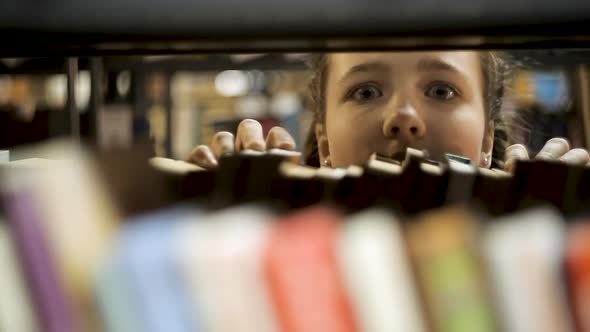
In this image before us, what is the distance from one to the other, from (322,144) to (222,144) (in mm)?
99

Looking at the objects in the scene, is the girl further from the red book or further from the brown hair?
the red book

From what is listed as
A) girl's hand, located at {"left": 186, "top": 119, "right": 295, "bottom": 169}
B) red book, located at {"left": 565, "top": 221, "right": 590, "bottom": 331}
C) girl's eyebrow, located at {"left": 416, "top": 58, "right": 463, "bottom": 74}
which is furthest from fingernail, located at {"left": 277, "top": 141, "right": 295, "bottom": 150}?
red book, located at {"left": 565, "top": 221, "right": 590, "bottom": 331}

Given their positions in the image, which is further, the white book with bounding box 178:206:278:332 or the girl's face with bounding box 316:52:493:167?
the girl's face with bounding box 316:52:493:167

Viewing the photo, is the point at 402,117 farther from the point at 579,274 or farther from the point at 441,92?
the point at 579,274

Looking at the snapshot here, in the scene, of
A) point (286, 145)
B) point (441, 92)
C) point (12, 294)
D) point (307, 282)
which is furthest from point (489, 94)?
point (12, 294)

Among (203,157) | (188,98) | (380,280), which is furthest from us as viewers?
(188,98)

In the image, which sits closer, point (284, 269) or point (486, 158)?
point (284, 269)

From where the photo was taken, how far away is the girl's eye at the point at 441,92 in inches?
19.7

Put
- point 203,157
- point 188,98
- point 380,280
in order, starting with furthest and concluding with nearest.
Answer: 1. point 188,98
2. point 203,157
3. point 380,280

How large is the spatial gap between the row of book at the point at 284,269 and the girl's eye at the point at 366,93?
174 millimetres

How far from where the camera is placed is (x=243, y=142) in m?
0.47

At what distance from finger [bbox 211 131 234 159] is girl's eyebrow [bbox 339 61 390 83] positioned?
115 mm

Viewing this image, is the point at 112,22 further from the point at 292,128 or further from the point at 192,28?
the point at 292,128

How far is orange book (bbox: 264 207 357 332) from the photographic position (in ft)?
1.10
